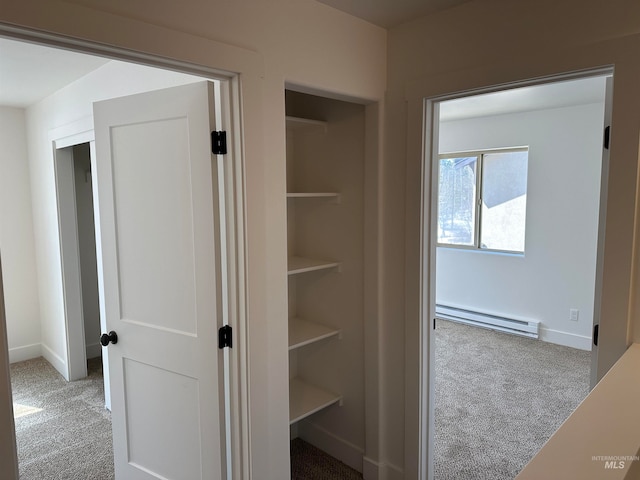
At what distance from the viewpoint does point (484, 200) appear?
5.39m

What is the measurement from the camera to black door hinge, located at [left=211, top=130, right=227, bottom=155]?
1767 millimetres

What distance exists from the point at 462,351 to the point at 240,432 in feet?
10.5

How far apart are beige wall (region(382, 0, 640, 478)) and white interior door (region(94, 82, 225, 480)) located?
3.19ft

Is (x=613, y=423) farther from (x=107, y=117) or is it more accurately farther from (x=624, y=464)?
(x=107, y=117)

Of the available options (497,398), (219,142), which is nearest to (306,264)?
(219,142)

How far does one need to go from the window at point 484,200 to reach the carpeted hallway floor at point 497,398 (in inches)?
44.5

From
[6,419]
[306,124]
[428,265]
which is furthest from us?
[306,124]

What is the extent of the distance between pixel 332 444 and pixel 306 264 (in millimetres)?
1166

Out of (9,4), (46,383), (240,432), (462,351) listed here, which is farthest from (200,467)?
(462,351)

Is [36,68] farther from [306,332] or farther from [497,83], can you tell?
[497,83]

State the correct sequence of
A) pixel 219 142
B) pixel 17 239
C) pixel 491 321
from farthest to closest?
pixel 491 321 → pixel 17 239 → pixel 219 142

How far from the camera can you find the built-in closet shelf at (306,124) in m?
2.47

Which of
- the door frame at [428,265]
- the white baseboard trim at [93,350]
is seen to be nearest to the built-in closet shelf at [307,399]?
the door frame at [428,265]

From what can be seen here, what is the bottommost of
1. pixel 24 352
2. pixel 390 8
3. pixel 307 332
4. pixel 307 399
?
pixel 24 352
